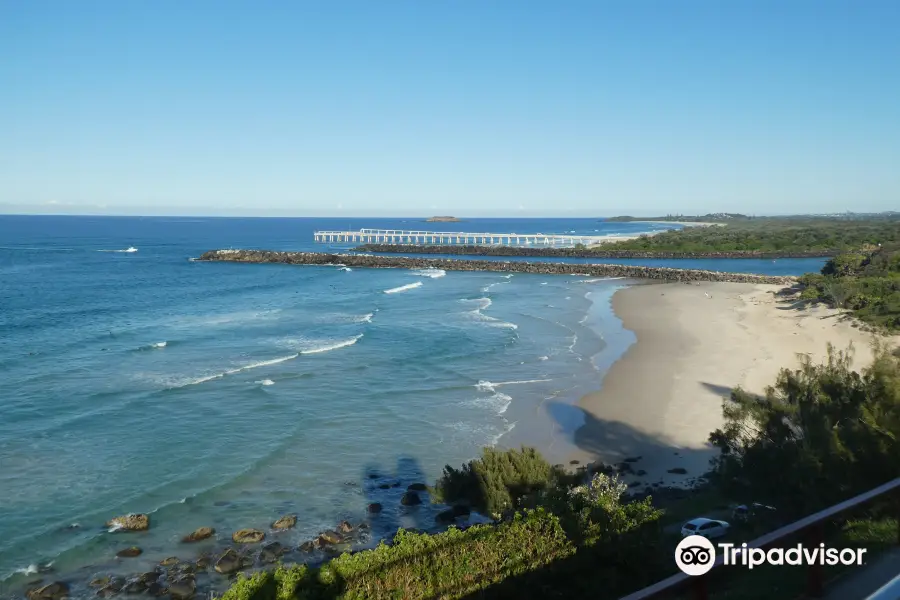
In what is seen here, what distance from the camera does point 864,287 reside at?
41188mm

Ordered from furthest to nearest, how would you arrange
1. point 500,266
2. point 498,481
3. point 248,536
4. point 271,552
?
point 500,266 → point 498,481 → point 248,536 → point 271,552

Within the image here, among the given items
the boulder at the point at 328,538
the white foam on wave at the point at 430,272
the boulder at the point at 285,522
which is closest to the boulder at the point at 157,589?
the boulder at the point at 285,522

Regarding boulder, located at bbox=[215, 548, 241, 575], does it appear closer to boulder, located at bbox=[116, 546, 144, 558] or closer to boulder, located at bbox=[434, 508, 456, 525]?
boulder, located at bbox=[116, 546, 144, 558]

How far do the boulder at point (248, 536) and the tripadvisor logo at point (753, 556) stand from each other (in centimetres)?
1089

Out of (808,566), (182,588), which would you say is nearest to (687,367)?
(182,588)

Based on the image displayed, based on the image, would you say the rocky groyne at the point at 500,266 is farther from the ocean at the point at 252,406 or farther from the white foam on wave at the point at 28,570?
the white foam on wave at the point at 28,570

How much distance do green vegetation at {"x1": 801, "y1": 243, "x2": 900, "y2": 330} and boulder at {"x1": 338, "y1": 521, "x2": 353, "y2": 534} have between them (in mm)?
28162

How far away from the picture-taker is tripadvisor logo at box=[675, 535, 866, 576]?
337 centimetres

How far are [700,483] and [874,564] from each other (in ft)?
36.0

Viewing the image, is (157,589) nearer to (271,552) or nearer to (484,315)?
(271,552)

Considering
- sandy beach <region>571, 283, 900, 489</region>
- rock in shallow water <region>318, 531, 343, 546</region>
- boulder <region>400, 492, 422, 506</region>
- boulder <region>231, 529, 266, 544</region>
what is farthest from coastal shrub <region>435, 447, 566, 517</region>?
boulder <region>231, 529, 266, 544</region>

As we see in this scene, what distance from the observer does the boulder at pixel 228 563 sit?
12.4 m

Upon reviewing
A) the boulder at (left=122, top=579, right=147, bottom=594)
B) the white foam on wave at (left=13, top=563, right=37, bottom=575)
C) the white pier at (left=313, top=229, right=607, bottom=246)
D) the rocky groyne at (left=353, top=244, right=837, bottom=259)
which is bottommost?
the white foam on wave at (left=13, top=563, right=37, bottom=575)

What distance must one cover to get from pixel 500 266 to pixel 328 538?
6538cm
